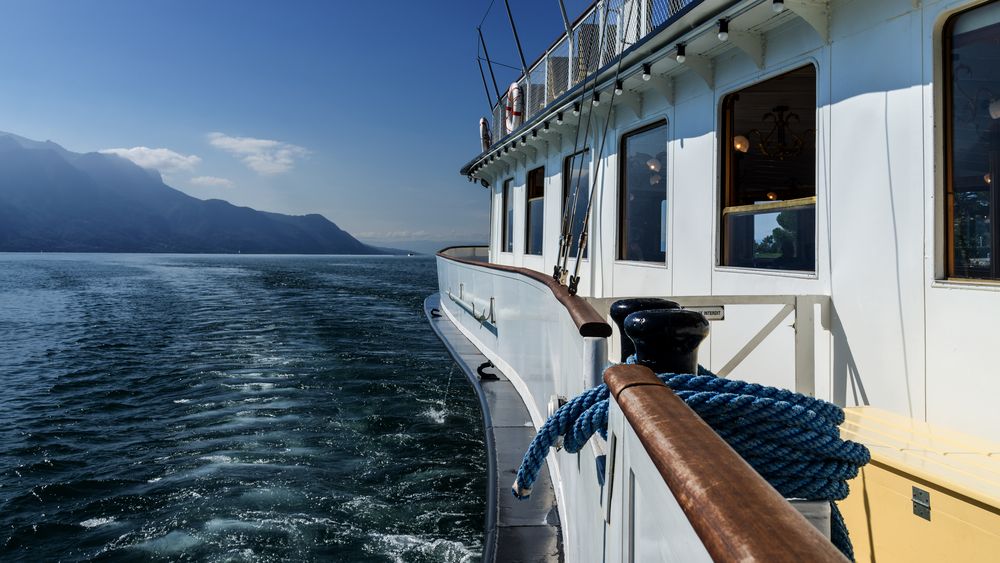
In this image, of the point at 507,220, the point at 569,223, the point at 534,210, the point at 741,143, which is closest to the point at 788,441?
the point at 741,143

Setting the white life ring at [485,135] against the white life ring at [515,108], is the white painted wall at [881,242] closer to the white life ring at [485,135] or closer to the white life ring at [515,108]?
the white life ring at [515,108]

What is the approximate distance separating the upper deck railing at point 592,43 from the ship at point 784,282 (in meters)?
0.06

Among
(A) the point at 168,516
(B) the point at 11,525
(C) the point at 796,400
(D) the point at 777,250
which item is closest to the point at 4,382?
(B) the point at 11,525

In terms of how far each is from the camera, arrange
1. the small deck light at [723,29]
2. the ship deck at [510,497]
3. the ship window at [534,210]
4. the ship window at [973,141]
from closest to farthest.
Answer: the ship window at [973,141] → the ship deck at [510,497] → the small deck light at [723,29] → the ship window at [534,210]

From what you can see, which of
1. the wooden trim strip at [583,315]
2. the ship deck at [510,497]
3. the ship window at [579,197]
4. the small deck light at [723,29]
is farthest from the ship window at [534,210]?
the wooden trim strip at [583,315]

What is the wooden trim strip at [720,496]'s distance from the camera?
730 mm

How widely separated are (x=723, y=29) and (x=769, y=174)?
1.89 meters

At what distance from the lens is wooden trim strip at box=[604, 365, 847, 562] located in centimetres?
73

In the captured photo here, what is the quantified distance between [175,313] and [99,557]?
2233 centimetres

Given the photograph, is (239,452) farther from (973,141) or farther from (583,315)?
(973,141)

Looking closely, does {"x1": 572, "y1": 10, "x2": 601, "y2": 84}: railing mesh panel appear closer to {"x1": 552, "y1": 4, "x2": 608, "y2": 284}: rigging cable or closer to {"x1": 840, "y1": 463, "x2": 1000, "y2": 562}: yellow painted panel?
{"x1": 552, "y1": 4, "x2": 608, "y2": 284}: rigging cable

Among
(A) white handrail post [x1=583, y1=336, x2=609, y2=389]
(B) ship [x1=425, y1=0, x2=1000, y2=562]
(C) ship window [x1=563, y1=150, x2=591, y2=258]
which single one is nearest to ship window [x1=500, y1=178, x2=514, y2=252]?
(C) ship window [x1=563, y1=150, x2=591, y2=258]

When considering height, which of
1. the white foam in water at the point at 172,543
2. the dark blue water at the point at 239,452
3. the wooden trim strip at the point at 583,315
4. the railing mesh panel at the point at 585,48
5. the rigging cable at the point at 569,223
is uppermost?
the railing mesh panel at the point at 585,48

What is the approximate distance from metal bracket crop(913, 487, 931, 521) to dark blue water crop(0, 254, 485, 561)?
3.44m
